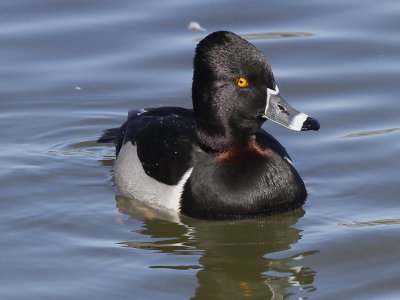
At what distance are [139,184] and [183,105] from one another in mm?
2149

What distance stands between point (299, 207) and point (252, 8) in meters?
5.04

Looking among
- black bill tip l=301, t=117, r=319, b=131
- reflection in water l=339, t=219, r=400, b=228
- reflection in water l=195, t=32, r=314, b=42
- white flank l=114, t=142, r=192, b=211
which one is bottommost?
reflection in water l=339, t=219, r=400, b=228

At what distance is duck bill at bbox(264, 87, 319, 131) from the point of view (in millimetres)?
8477

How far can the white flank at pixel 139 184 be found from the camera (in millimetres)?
8734

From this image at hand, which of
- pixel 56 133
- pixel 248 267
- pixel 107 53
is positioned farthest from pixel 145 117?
pixel 107 53

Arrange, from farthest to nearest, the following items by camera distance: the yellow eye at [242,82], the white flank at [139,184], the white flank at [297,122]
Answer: the white flank at [139,184] < the white flank at [297,122] < the yellow eye at [242,82]

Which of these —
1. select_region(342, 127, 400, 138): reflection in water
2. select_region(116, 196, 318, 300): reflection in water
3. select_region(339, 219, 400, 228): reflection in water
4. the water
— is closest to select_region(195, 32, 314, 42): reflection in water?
the water

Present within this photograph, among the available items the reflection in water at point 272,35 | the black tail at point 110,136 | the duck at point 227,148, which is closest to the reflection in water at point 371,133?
the duck at point 227,148

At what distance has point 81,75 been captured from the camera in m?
11.7

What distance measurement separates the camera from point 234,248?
812 cm

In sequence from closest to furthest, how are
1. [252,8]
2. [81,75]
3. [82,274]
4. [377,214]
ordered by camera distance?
[82,274] → [377,214] → [81,75] → [252,8]

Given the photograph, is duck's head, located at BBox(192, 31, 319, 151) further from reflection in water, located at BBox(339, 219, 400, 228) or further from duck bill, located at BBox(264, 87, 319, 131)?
reflection in water, located at BBox(339, 219, 400, 228)

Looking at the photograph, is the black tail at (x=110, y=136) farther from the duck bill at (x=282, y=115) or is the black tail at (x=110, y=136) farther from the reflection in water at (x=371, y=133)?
the reflection in water at (x=371, y=133)

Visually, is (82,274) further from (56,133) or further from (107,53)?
(107,53)
